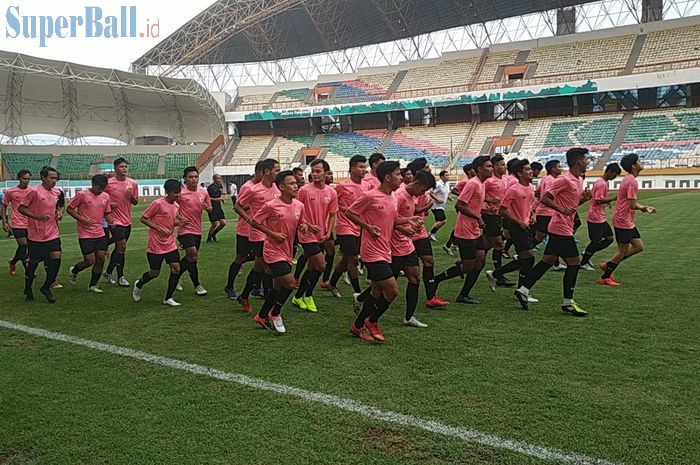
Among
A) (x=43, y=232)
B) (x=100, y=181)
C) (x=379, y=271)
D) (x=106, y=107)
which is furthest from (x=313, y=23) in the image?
(x=379, y=271)

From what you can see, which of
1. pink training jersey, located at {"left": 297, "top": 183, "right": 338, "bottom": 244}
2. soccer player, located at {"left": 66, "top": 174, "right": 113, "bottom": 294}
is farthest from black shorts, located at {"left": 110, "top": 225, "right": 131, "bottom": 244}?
pink training jersey, located at {"left": 297, "top": 183, "right": 338, "bottom": 244}

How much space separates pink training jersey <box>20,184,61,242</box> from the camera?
26.2 ft

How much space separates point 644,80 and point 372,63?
26.8 metres

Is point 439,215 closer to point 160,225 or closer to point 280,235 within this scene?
point 160,225

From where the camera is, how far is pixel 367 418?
389 cm

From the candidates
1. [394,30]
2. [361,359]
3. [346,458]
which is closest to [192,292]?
[361,359]

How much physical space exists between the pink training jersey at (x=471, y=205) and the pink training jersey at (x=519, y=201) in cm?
42

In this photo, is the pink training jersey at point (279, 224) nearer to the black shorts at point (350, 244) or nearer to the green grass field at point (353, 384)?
the green grass field at point (353, 384)

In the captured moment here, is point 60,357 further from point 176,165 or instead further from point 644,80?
point 176,165

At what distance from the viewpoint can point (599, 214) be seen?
382 inches

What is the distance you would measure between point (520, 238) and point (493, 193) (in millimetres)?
1441

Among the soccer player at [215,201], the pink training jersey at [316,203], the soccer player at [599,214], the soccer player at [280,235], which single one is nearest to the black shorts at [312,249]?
the pink training jersey at [316,203]

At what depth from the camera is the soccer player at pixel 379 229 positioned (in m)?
5.66

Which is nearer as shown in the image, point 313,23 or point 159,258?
point 159,258
